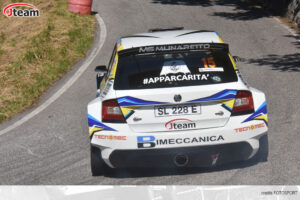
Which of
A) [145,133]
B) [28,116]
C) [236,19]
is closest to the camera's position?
[145,133]

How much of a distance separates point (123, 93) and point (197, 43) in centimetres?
127

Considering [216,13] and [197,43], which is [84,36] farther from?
[197,43]

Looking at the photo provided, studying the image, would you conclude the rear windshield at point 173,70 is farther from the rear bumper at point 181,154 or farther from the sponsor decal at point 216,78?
the rear bumper at point 181,154

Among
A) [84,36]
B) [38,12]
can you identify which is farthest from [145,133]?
[38,12]

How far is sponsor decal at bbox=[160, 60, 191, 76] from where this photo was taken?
6.16m

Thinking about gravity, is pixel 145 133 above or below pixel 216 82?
below

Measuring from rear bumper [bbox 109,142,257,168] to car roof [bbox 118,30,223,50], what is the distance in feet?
5.15

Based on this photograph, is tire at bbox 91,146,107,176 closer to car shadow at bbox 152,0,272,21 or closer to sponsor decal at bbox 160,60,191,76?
sponsor decal at bbox 160,60,191,76

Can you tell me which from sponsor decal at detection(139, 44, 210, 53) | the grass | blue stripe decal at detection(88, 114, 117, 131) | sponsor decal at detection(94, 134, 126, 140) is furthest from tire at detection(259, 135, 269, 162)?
the grass

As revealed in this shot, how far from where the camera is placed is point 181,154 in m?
5.79

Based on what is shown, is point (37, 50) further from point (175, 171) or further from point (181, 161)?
point (181, 161)

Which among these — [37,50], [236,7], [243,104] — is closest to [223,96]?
[243,104]

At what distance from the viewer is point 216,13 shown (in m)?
18.8

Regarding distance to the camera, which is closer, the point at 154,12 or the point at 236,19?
the point at 236,19
